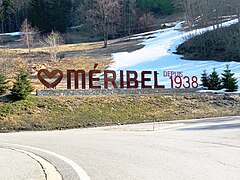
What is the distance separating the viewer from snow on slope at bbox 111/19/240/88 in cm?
4922

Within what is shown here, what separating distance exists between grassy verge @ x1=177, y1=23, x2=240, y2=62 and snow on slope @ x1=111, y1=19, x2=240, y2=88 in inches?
70.1

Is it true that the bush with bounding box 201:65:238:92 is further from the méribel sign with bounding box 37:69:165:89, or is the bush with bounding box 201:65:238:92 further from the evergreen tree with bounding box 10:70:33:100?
the evergreen tree with bounding box 10:70:33:100

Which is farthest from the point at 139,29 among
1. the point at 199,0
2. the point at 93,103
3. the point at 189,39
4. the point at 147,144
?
the point at 147,144

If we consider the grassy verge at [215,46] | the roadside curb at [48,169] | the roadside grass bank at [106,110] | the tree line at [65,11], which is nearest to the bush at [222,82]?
the roadside grass bank at [106,110]

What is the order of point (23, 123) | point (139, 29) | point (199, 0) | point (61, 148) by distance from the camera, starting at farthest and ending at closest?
point (139, 29) → point (199, 0) → point (23, 123) → point (61, 148)

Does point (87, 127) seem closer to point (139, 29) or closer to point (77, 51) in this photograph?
point (77, 51)

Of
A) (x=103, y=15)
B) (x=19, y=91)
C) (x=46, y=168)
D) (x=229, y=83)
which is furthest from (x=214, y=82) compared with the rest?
(x=103, y=15)

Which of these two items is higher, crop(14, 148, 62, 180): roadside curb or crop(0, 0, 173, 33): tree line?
crop(0, 0, 173, 33): tree line

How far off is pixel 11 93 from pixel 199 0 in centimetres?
4860

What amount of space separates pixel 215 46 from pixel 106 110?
32782 mm

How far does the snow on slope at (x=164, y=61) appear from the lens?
49.2 meters

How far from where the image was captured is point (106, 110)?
27.9m

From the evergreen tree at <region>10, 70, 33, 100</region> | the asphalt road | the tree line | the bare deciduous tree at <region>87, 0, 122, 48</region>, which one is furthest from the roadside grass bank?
the tree line

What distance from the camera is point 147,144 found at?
Result: 1440 centimetres
